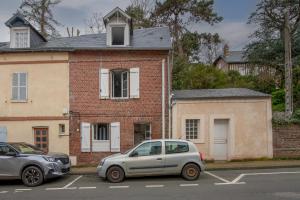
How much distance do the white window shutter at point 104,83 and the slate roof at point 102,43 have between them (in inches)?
48.1

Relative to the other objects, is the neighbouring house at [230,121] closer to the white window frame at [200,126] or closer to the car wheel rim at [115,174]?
the white window frame at [200,126]

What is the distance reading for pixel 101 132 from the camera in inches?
791

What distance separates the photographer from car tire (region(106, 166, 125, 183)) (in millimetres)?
14344

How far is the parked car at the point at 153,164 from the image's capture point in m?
14.3

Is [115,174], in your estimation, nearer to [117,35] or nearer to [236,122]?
[236,122]

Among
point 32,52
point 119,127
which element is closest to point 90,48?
point 32,52

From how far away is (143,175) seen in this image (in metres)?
14.6

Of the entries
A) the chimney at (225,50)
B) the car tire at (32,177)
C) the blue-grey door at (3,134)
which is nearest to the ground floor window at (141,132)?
the blue-grey door at (3,134)

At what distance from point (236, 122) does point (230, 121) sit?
31cm

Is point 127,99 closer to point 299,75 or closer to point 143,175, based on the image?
point 143,175

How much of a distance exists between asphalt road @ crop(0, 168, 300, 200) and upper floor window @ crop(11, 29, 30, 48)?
26.2ft

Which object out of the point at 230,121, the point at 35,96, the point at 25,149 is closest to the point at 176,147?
the point at 230,121

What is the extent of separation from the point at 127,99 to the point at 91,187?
288 inches

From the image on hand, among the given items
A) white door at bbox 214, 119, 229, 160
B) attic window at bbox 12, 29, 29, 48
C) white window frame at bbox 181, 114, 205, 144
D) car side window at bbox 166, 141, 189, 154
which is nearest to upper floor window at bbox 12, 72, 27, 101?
attic window at bbox 12, 29, 29, 48
